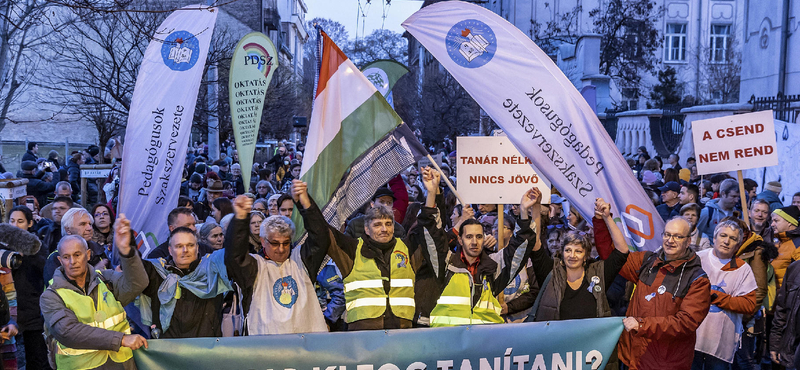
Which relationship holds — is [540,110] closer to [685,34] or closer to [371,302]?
[371,302]

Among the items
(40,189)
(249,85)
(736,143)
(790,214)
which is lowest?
(40,189)

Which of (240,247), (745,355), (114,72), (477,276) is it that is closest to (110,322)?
(240,247)

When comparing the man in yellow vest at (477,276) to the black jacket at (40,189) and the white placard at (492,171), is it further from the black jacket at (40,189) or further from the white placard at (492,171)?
the black jacket at (40,189)

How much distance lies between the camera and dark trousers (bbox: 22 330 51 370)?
6.68 metres

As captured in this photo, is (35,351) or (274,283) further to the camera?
(35,351)

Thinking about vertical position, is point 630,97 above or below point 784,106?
above

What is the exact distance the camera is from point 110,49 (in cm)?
1750

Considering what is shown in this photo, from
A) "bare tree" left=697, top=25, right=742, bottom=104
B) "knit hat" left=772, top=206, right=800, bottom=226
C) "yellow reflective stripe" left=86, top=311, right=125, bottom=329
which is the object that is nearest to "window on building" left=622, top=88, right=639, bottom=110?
"bare tree" left=697, top=25, right=742, bottom=104

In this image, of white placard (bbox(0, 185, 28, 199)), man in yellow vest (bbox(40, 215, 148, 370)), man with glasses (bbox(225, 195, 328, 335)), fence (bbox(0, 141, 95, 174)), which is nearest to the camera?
man in yellow vest (bbox(40, 215, 148, 370))

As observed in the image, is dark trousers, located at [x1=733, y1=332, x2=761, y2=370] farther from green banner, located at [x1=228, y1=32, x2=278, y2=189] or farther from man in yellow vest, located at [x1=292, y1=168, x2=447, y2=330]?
green banner, located at [x1=228, y1=32, x2=278, y2=189]

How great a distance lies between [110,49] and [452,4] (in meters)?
13.4

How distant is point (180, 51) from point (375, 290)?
3487mm

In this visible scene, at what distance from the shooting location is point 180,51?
7457 mm

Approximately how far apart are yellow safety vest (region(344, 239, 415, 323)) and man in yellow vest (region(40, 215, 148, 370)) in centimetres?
138
